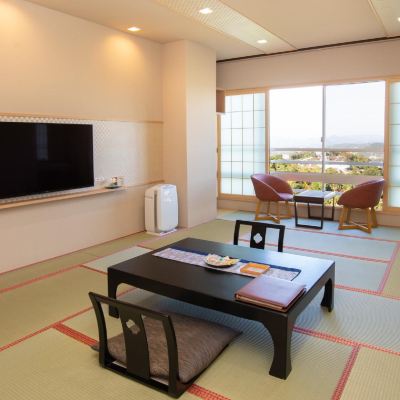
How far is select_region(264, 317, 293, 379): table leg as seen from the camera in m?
2.18

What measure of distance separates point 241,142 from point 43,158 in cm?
398

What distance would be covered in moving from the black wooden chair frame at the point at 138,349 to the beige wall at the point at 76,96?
83.3 inches

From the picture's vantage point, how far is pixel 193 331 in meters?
2.56

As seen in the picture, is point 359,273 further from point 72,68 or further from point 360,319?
point 72,68

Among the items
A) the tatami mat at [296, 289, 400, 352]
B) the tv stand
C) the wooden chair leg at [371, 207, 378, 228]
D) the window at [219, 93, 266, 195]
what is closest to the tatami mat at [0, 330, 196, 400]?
the tatami mat at [296, 289, 400, 352]

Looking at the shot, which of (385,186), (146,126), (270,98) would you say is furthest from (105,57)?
(385,186)

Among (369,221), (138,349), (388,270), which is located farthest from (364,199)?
(138,349)

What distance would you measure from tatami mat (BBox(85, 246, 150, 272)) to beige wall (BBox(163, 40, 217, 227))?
1335 millimetres

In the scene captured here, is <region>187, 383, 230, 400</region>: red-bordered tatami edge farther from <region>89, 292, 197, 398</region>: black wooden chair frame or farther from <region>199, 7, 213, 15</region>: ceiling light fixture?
<region>199, 7, 213, 15</region>: ceiling light fixture

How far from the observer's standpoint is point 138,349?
7.12ft

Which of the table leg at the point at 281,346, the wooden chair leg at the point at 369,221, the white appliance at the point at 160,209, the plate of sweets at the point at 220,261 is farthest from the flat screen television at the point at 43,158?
the wooden chair leg at the point at 369,221

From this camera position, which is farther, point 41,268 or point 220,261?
point 41,268

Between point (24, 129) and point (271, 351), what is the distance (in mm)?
2945

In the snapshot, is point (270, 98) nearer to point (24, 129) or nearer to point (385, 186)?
point (385, 186)
